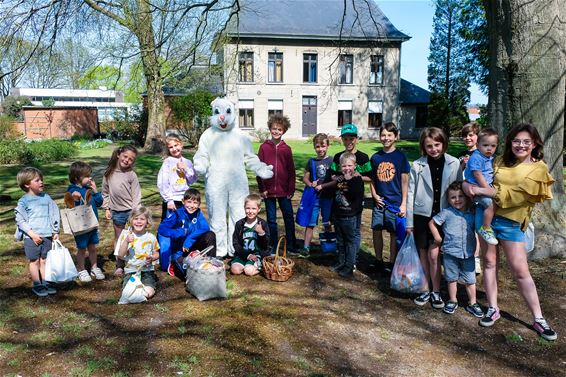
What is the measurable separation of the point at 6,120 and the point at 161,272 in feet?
73.2

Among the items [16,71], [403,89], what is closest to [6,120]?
[16,71]

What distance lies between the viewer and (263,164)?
5371 millimetres

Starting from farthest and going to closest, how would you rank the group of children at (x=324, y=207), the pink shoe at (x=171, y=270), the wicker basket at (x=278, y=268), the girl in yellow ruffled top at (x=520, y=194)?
the pink shoe at (x=171, y=270), the wicker basket at (x=278, y=268), the group of children at (x=324, y=207), the girl in yellow ruffled top at (x=520, y=194)

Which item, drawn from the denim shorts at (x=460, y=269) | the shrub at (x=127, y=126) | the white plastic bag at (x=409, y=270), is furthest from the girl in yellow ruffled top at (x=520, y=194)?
the shrub at (x=127, y=126)

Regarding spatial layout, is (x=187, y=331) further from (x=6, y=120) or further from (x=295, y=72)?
(x=295, y=72)

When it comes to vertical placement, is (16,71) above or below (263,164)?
above

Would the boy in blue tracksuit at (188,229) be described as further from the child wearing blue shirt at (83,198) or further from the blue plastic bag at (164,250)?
the child wearing blue shirt at (83,198)

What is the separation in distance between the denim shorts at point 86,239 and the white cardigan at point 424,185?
11.0ft

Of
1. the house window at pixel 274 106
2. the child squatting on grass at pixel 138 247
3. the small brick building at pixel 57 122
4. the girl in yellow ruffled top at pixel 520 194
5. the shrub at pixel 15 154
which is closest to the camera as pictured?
the girl in yellow ruffled top at pixel 520 194

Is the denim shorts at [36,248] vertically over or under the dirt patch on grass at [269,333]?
over

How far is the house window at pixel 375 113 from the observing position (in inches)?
1332

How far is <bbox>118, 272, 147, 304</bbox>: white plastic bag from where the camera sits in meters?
4.36

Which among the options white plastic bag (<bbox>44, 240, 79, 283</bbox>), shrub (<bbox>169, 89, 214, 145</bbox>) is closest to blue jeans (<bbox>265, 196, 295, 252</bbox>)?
white plastic bag (<bbox>44, 240, 79, 283</bbox>)

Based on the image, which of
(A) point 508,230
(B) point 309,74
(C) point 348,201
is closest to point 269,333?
(C) point 348,201
